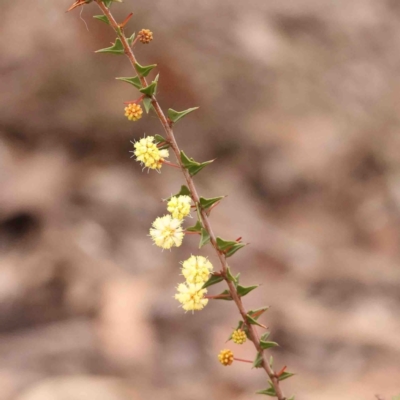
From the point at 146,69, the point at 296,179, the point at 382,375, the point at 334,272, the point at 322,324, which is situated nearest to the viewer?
the point at 146,69

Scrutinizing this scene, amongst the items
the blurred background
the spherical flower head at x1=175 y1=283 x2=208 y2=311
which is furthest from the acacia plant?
the blurred background

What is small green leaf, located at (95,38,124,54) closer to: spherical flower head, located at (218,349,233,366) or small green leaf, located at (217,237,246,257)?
small green leaf, located at (217,237,246,257)

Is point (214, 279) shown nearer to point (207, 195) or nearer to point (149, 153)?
point (149, 153)

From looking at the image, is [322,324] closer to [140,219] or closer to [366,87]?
[140,219]

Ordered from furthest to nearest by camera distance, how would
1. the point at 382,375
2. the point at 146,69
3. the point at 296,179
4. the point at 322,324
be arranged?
1. the point at 296,179
2. the point at 322,324
3. the point at 382,375
4. the point at 146,69

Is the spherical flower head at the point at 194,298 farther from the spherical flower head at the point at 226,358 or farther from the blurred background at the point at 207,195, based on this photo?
the blurred background at the point at 207,195

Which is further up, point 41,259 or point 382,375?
point 41,259

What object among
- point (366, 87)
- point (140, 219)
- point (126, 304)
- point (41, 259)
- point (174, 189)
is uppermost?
point (366, 87)

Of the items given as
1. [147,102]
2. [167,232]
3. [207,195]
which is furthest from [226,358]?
[207,195]

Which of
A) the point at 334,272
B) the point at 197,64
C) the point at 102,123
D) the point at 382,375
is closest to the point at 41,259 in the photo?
the point at 102,123
